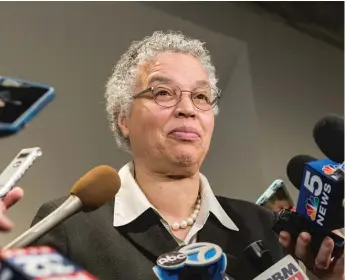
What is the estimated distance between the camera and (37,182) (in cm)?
104

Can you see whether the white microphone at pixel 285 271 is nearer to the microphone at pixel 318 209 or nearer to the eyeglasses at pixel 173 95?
the microphone at pixel 318 209

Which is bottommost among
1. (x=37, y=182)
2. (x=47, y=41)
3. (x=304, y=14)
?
(x=37, y=182)

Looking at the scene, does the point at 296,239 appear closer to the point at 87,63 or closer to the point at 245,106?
the point at 87,63

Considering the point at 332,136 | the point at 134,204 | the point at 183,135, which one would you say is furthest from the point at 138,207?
the point at 332,136

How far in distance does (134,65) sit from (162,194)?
213mm

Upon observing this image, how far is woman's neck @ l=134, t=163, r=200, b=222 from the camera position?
32.2 inches

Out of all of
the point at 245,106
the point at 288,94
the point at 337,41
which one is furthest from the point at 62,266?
the point at 337,41

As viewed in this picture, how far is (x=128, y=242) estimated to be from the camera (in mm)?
753

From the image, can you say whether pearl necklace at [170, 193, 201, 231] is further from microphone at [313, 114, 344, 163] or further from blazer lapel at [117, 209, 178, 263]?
microphone at [313, 114, 344, 163]

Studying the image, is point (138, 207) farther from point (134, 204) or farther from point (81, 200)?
point (81, 200)

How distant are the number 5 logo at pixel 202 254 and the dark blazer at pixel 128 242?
0.19m

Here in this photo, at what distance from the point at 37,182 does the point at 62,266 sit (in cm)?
68

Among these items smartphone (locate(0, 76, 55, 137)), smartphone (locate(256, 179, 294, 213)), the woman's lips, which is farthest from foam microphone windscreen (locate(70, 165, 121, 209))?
smartphone (locate(256, 179, 294, 213))

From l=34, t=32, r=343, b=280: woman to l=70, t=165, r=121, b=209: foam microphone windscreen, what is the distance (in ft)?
0.60
